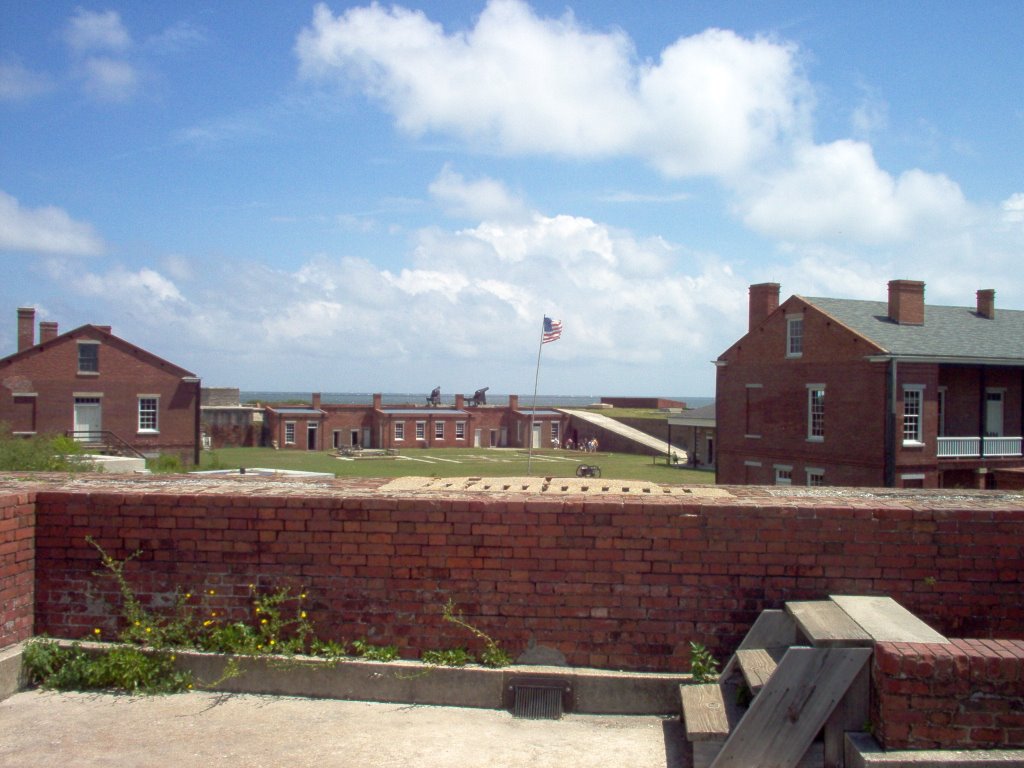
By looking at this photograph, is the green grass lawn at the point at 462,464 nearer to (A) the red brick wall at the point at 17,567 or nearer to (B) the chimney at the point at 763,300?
(B) the chimney at the point at 763,300

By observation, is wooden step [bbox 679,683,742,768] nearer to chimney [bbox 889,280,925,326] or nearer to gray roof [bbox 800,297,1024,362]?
gray roof [bbox 800,297,1024,362]

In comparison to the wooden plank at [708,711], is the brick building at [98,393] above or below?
above

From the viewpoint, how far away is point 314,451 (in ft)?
243

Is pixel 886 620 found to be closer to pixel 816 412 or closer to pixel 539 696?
pixel 539 696

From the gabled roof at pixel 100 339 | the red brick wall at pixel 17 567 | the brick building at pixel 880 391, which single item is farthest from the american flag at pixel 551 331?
the red brick wall at pixel 17 567

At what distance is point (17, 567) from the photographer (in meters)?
6.11

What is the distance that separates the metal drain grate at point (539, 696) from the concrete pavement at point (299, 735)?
0.31 ft

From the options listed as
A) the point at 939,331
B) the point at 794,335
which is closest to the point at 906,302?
the point at 939,331

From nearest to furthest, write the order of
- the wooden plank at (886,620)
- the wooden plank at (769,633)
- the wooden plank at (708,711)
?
the wooden plank at (886,620) < the wooden plank at (708,711) < the wooden plank at (769,633)

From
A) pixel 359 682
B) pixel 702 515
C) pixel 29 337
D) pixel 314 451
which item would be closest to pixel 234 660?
pixel 359 682

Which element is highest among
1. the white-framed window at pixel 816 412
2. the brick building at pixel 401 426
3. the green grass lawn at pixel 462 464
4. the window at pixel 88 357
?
the window at pixel 88 357

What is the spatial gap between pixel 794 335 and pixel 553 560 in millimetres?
31302

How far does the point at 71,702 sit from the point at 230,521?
150 centimetres

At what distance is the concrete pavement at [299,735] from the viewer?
16.3 ft
